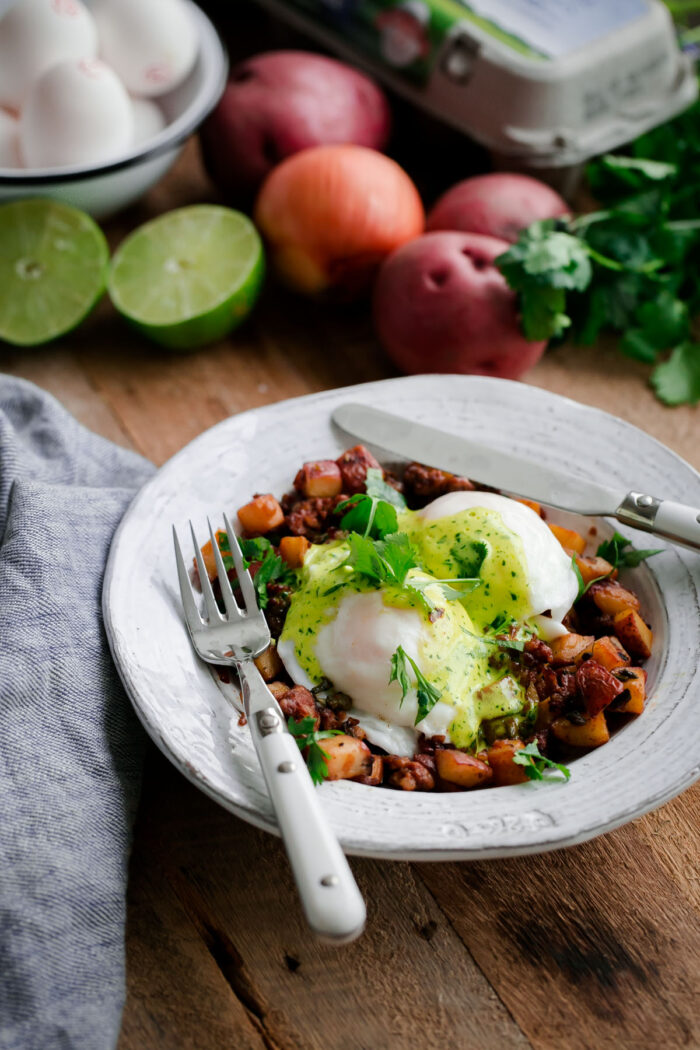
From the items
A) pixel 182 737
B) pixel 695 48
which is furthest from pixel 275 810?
pixel 695 48

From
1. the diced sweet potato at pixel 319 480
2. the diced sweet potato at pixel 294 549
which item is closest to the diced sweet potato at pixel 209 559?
the diced sweet potato at pixel 294 549

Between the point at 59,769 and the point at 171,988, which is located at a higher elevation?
the point at 59,769

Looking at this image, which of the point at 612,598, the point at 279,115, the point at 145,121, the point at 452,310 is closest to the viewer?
the point at 612,598

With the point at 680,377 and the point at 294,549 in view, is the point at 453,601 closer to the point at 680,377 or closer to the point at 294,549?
the point at 294,549

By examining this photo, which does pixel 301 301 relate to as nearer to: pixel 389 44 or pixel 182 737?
pixel 389 44

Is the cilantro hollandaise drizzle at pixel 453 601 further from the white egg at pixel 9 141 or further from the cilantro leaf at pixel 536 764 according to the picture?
the white egg at pixel 9 141

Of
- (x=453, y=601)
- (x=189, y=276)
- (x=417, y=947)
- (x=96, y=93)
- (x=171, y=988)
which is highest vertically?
(x=96, y=93)

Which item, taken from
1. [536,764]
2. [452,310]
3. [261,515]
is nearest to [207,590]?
[261,515]

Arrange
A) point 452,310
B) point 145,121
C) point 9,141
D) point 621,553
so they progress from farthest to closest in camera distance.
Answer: point 145,121
point 9,141
point 452,310
point 621,553
